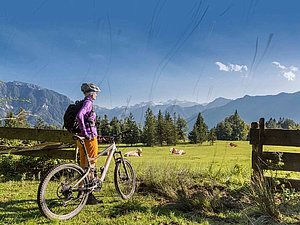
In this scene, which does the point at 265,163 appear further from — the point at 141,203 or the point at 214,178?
the point at 141,203

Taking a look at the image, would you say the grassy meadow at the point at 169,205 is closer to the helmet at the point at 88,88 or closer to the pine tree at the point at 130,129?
the pine tree at the point at 130,129

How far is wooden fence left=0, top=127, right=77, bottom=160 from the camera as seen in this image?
765 centimetres

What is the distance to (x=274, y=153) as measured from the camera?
652cm

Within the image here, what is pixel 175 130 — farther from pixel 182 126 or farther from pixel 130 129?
pixel 130 129

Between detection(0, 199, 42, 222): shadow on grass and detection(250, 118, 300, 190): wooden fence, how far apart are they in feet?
13.4

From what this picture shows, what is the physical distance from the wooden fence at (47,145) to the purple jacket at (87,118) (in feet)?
8.65

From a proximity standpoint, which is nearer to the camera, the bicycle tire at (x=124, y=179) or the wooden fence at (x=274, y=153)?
the bicycle tire at (x=124, y=179)

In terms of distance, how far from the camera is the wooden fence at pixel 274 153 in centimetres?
627

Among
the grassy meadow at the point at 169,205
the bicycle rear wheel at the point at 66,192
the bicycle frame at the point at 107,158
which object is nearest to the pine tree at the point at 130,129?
the bicycle frame at the point at 107,158

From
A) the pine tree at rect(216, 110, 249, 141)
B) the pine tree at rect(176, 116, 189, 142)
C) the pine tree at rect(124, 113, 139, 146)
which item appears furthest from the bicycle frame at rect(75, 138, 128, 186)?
the pine tree at rect(216, 110, 249, 141)

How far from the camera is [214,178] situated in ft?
23.9

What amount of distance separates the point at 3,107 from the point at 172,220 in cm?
466

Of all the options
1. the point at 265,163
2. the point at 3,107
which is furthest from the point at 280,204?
the point at 3,107

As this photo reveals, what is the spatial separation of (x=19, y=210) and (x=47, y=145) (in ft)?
10.4
